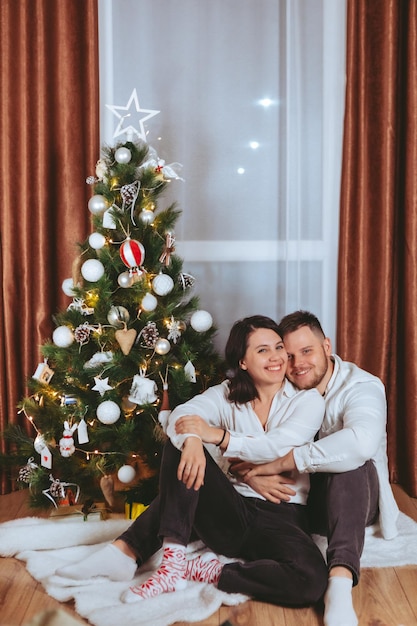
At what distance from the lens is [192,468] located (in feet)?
7.11

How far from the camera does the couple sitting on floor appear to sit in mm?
2102

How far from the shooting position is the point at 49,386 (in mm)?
2797

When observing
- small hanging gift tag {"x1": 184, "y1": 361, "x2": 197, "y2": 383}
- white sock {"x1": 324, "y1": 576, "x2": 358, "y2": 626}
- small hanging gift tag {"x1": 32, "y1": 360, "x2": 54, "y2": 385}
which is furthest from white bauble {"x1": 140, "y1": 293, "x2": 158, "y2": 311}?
white sock {"x1": 324, "y1": 576, "x2": 358, "y2": 626}

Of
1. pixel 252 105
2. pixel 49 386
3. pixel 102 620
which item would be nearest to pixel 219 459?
pixel 49 386

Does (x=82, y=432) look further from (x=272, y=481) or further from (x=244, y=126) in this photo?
(x=244, y=126)

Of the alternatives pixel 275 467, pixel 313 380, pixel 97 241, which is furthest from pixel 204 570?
pixel 97 241

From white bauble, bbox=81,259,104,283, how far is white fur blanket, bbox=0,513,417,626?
2.89 ft

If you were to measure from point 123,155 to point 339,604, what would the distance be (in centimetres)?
162

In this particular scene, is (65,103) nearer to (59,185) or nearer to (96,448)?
(59,185)

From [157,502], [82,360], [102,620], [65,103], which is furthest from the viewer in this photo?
[65,103]

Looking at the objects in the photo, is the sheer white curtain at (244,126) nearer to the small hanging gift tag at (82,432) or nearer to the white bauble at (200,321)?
the white bauble at (200,321)

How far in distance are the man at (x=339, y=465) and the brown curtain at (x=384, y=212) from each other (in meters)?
0.67

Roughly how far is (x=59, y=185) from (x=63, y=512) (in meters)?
1.32

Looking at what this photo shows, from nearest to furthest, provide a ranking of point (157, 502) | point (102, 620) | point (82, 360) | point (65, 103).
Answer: point (102, 620), point (157, 502), point (82, 360), point (65, 103)
